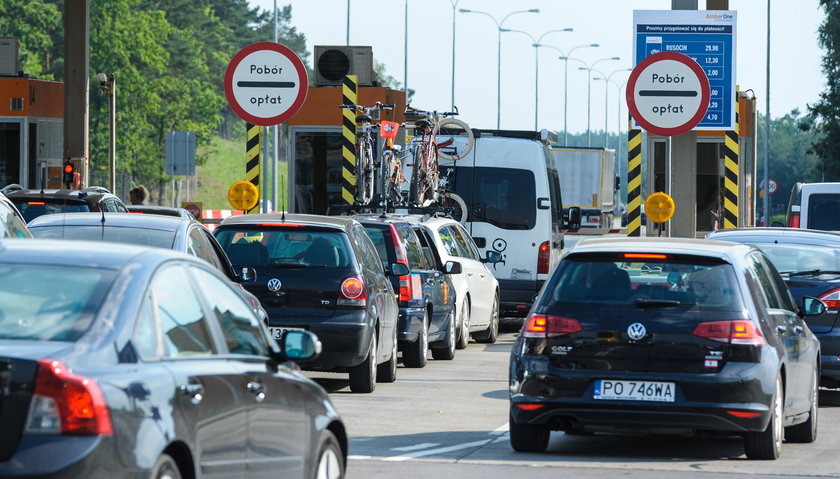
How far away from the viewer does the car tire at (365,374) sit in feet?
50.2

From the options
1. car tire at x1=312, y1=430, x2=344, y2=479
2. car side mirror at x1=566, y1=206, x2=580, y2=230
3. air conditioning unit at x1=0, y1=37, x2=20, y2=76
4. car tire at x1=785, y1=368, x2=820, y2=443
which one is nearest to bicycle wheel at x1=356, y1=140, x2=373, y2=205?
car side mirror at x1=566, y1=206, x2=580, y2=230

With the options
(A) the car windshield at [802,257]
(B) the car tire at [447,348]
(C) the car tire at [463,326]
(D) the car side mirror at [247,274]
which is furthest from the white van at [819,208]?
(D) the car side mirror at [247,274]

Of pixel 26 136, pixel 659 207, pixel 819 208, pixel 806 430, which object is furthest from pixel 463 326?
pixel 26 136

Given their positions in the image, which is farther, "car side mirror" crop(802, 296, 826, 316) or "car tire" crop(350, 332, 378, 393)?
"car tire" crop(350, 332, 378, 393)

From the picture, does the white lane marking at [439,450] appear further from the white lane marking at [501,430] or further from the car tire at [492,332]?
the car tire at [492,332]

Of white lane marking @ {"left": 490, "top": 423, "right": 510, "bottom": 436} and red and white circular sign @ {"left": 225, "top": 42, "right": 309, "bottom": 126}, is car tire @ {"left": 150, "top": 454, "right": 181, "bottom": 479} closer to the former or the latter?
white lane marking @ {"left": 490, "top": 423, "right": 510, "bottom": 436}

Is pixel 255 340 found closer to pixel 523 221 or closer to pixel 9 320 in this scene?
pixel 9 320

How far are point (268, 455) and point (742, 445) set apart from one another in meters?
6.06

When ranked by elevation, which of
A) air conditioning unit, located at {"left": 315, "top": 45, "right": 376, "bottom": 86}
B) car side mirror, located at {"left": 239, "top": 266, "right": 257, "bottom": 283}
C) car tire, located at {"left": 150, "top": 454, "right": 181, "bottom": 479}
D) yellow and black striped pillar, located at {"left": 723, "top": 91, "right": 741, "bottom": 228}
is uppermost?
air conditioning unit, located at {"left": 315, "top": 45, "right": 376, "bottom": 86}

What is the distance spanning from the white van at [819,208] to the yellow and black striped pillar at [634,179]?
266 centimetres

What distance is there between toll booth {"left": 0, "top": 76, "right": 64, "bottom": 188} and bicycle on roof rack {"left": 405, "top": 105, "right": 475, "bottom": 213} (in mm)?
12498

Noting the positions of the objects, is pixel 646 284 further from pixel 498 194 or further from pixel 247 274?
pixel 498 194

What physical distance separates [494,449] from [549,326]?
1.15 metres

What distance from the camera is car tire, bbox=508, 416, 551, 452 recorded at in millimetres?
11344
